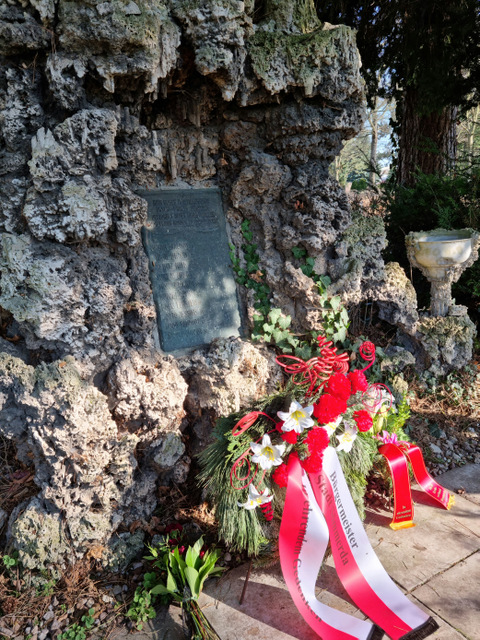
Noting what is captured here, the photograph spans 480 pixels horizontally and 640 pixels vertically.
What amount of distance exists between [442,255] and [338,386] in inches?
93.5

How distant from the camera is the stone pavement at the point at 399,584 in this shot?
80.7 inches

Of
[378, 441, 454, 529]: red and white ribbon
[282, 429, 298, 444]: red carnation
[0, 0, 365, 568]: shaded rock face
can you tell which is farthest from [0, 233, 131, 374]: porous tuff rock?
[378, 441, 454, 529]: red and white ribbon

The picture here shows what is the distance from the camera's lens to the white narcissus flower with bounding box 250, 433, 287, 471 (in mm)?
2084

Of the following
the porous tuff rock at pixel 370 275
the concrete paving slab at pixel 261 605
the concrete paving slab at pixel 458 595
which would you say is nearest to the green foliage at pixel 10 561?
the concrete paving slab at pixel 261 605

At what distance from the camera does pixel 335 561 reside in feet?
7.29

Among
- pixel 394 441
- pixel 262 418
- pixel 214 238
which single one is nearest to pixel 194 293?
pixel 214 238

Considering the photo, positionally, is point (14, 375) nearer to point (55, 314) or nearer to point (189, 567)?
point (55, 314)

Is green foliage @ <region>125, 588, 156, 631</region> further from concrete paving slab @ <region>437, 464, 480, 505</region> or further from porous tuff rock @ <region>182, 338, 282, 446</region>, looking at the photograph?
concrete paving slab @ <region>437, 464, 480, 505</region>

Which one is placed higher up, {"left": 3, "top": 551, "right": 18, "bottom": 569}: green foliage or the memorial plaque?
the memorial plaque

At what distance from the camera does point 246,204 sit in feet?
10.7

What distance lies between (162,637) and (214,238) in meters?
2.35

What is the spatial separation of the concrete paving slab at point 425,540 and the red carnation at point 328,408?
95 centimetres

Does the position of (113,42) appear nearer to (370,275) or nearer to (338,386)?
(338,386)

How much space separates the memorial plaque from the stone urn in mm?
1841
